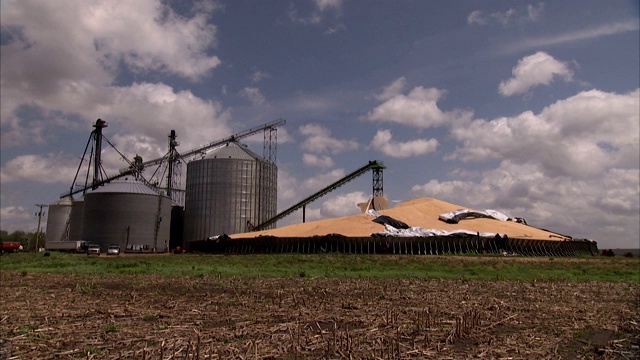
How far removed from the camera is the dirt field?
1009cm

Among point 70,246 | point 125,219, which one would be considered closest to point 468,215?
point 125,219

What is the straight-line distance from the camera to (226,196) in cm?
9500

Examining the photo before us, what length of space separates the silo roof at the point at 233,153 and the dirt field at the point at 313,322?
249 feet

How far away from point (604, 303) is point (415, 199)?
7160 centimetres

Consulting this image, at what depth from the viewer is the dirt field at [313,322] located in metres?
10.1

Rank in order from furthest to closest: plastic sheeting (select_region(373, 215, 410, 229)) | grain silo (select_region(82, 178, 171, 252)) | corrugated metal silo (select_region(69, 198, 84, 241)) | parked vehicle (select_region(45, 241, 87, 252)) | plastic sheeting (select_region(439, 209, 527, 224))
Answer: corrugated metal silo (select_region(69, 198, 84, 241)), grain silo (select_region(82, 178, 171, 252)), parked vehicle (select_region(45, 241, 87, 252)), plastic sheeting (select_region(439, 209, 527, 224)), plastic sheeting (select_region(373, 215, 410, 229))

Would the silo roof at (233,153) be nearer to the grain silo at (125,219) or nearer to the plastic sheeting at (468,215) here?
the grain silo at (125,219)

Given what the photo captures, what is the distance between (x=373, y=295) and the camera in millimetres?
19688

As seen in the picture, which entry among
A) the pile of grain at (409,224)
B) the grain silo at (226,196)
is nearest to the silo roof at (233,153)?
the grain silo at (226,196)

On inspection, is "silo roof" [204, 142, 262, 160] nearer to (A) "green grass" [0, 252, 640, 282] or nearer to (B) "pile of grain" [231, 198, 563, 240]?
(B) "pile of grain" [231, 198, 563, 240]

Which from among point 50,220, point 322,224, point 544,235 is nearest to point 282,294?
point 322,224

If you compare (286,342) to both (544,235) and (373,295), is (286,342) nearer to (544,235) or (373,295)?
(373,295)

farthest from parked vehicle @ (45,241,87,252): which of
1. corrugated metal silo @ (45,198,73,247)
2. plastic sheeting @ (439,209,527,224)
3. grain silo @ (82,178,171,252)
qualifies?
plastic sheeting @ (439,209,527,224)

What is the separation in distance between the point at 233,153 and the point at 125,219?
2443 cm
